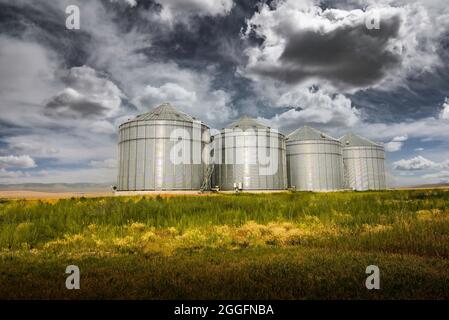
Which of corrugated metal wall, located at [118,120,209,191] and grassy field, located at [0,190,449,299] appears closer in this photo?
grassy field, located at [0,190,449,299]

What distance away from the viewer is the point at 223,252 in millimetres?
9477

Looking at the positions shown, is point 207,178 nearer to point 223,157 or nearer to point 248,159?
point 223,157

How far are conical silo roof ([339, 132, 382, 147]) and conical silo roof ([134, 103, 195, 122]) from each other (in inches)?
1318

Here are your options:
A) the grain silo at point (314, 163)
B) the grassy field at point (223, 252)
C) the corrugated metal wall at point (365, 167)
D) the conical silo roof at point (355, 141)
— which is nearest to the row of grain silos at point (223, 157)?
the grain silo at point (314, 163)

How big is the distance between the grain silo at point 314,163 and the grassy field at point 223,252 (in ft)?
104

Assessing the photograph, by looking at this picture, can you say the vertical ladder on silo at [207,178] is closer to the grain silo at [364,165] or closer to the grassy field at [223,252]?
the grassy field at [223,252]

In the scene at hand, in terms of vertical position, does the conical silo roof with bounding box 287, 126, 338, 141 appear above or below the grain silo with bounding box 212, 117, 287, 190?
above

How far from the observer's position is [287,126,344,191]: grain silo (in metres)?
49.8

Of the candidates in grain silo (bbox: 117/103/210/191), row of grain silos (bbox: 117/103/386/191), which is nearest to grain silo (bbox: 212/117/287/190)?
row of grain silos (bbox: 117/103/386/191)

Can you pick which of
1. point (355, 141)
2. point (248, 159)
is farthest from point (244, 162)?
point (355, 141)

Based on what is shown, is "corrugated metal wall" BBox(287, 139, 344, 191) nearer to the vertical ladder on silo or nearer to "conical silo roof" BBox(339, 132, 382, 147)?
"conical silo roof" BBox(339, 132, 382, 147)

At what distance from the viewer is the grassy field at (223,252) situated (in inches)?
236
